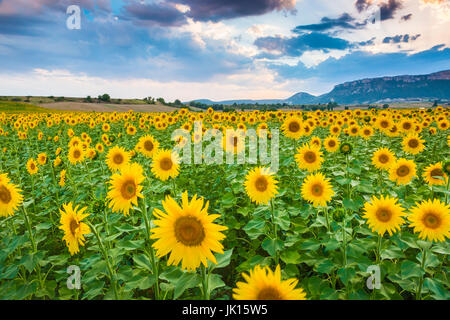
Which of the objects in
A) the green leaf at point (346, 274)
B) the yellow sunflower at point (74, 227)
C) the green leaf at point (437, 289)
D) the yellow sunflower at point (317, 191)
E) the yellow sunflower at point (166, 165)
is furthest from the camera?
the yellow sunflower at point (166, 165)

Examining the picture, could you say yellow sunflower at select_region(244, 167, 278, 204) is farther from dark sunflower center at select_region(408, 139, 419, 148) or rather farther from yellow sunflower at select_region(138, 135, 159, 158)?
dark sunflower center at select_region(408, 139, 419, 148)

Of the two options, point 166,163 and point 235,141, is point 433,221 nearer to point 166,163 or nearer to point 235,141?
point 166,163

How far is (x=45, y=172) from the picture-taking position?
26.7ft

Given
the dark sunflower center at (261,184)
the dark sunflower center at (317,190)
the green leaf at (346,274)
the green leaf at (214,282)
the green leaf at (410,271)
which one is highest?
the dark sunflower center at (261,184)

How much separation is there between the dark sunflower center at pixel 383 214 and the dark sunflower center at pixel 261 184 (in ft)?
5.01

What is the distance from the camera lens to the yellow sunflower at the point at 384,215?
313 cm

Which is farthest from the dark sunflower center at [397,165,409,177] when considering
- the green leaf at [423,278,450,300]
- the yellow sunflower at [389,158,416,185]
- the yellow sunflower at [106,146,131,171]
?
the yellow sunflower at [106,146,131,171]

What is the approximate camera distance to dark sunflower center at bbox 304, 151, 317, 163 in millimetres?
5244

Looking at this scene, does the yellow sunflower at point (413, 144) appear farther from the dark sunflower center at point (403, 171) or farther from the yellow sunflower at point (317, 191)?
the yellow sunflower at point (317, 191)

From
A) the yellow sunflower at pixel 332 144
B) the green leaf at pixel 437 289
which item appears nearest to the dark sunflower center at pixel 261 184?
the green leaf at pixel 437 289

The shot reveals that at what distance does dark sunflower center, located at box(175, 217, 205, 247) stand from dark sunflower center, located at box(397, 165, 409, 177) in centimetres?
460
